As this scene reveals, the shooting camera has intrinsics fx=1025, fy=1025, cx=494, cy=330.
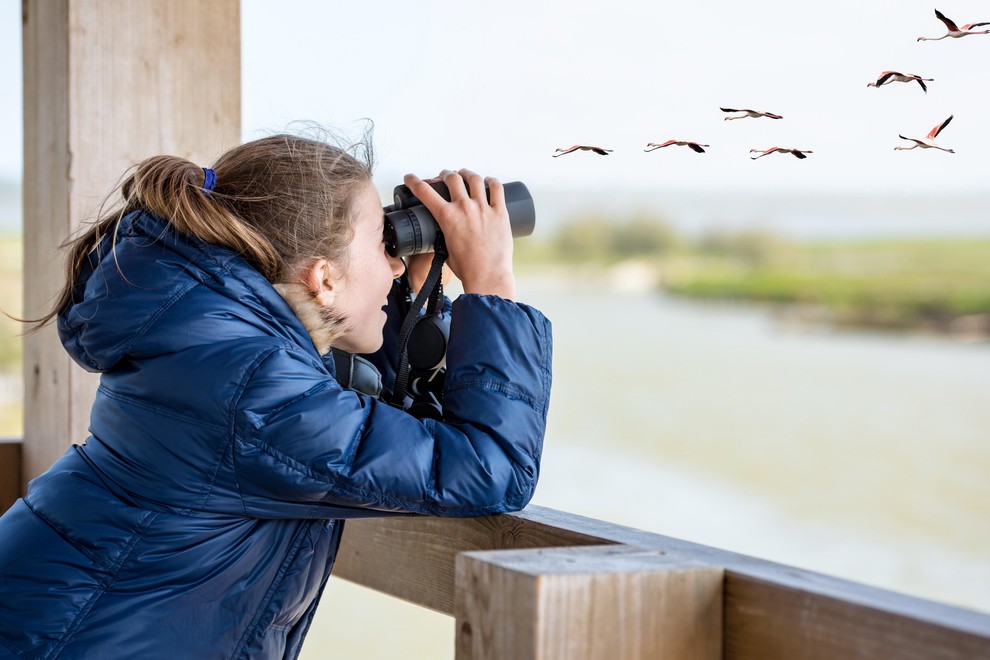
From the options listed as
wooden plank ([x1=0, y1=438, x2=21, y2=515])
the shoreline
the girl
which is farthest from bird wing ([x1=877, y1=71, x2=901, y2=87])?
the shoreline

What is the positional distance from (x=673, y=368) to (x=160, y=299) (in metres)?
7.27

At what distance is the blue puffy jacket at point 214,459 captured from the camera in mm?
848

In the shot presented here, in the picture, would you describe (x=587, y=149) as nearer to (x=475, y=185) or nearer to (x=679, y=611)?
(x=475, y=185)

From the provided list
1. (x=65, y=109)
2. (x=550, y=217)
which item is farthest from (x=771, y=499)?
(x=65, y=109)

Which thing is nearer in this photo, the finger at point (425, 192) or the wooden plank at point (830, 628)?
the wooden plank at point (830, 628)

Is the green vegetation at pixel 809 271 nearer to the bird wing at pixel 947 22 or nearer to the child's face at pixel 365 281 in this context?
the child's face at pixel 365 281

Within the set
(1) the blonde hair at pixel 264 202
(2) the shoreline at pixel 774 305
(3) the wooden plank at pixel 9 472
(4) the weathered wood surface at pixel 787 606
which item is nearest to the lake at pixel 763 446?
(2) the shoreline at pixel 774 305

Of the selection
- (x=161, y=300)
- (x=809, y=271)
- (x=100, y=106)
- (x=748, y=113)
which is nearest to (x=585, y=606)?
(x=748, y=113)

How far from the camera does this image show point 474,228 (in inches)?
40.9

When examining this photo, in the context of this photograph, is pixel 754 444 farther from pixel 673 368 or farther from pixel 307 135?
pixel 307 135

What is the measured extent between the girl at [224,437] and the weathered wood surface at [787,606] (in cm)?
5

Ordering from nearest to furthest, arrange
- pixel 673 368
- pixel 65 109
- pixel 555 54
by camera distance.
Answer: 1. pixel 65 109
2. pixel 555 54
3. pixel 673 368

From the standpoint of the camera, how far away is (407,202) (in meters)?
1.09

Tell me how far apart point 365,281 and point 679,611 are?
20.3 inches
